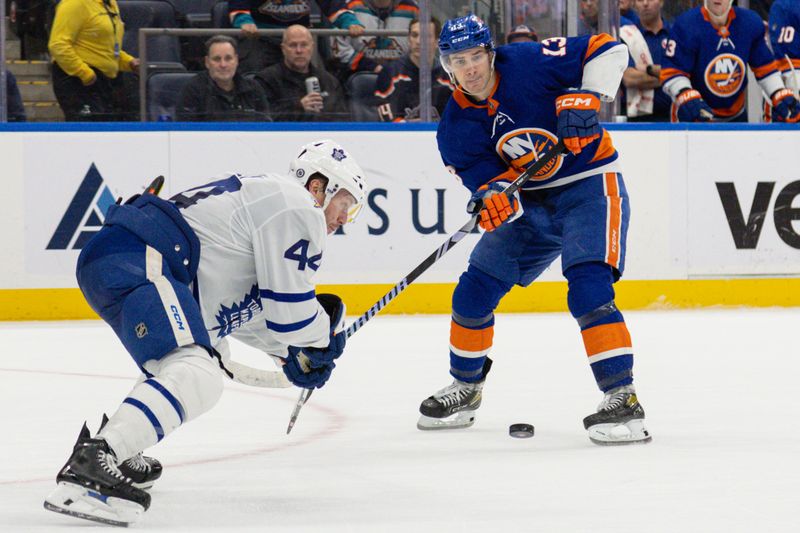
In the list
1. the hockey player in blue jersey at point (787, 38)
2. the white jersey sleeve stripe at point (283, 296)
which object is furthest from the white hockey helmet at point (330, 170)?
the hockey player in blue jersey at point (787, 38)

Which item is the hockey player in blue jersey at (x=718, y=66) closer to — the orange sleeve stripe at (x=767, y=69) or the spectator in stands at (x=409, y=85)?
the orange sleeve stripe at (x=767, y=69)

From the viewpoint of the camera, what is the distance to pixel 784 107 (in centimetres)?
707

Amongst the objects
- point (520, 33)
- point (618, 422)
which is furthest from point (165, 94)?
point (618, 422)

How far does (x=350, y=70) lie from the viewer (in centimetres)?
662

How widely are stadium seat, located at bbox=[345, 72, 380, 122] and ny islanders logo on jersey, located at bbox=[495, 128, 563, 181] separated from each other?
3.00 m

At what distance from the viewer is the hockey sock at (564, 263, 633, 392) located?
3.45 meters

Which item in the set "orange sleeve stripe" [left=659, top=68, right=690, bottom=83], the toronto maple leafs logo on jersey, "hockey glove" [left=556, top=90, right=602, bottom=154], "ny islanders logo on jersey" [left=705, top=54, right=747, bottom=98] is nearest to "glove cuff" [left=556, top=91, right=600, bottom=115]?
"hockey glove" [left=556, top=90, right=602, bottom=154]

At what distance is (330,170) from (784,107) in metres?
4.85

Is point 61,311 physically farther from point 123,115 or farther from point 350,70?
point 350,70

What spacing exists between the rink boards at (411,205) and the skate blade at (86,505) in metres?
4.09

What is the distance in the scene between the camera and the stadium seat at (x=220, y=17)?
649 centimetres

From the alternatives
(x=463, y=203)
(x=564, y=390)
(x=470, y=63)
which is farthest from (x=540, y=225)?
(x=463, y=203)

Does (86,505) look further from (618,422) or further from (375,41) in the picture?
(375,41)

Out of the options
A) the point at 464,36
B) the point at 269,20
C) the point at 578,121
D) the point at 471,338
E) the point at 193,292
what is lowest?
the point at 471,338
